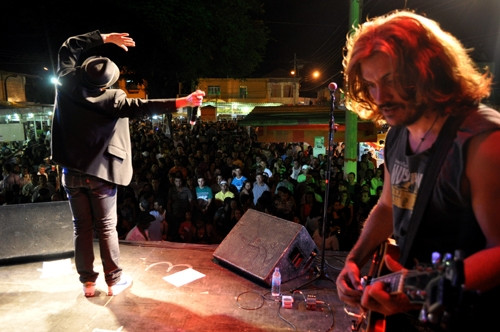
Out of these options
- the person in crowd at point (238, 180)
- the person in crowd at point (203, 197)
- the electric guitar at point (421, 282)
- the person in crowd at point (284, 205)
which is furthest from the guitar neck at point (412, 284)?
the person in crowd at point (238, 180)

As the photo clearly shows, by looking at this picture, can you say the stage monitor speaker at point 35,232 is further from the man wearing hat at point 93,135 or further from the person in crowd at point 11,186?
the person in crowd at point 11,186

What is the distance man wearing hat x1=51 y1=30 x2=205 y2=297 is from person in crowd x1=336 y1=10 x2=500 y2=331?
1763mm

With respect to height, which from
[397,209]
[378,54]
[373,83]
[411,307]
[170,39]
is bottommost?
[411,307]

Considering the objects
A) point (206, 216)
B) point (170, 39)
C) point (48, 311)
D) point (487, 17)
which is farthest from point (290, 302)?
point (487, 17)

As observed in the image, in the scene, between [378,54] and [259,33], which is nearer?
[378,54]

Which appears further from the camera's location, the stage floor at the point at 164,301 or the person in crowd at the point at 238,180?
the person in crowd at the point at 238,180

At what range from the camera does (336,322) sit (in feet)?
10.1

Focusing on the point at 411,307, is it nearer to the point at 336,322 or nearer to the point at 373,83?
the point at 373,83

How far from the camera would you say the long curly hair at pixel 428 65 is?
4.68ft

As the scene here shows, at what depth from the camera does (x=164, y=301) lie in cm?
333

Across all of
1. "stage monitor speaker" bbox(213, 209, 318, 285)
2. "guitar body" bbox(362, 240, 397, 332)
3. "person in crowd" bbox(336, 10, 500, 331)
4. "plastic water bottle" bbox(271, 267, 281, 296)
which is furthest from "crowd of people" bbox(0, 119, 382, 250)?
"person in crowd" bbox(336, 10, 500, 331)

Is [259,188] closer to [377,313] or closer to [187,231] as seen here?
[187,231]

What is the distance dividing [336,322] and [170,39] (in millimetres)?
12646

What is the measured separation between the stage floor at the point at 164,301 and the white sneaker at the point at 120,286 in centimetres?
5
